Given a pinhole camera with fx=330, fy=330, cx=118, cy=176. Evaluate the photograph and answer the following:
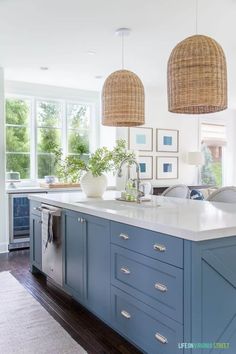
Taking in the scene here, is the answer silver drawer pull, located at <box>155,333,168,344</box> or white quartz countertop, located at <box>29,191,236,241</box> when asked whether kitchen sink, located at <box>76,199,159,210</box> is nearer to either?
white quartz countertop, located at <box>29,191,236,241</box>

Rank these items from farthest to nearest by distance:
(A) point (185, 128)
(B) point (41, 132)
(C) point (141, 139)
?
(A) point (185, 128)
(C) point (141, 139)
(B) point (41, 132)

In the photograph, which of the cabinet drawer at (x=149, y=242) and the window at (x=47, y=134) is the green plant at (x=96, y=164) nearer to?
the cabinet drawer at (x=149, y=242)

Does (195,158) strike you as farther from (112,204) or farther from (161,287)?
(161,287)

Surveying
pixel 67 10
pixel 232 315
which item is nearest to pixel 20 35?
pixel 67 10

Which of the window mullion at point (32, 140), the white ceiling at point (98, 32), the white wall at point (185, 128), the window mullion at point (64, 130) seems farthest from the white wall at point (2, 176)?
the white wall at point (185, 128)

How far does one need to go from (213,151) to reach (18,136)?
15.6ft

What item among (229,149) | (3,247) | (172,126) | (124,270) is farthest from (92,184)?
(229,149)

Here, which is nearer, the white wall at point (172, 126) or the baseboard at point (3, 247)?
the baseboard at point (3, 247)

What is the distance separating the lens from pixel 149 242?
1.97 m

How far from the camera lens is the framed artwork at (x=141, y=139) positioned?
6.59 meters

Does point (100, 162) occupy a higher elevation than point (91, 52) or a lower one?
lower

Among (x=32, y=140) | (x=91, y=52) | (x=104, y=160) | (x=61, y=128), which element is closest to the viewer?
(x=104, y=160)

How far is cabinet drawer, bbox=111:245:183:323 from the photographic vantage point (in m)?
1.77

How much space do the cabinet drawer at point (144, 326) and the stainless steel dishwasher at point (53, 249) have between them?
3.26 ft
